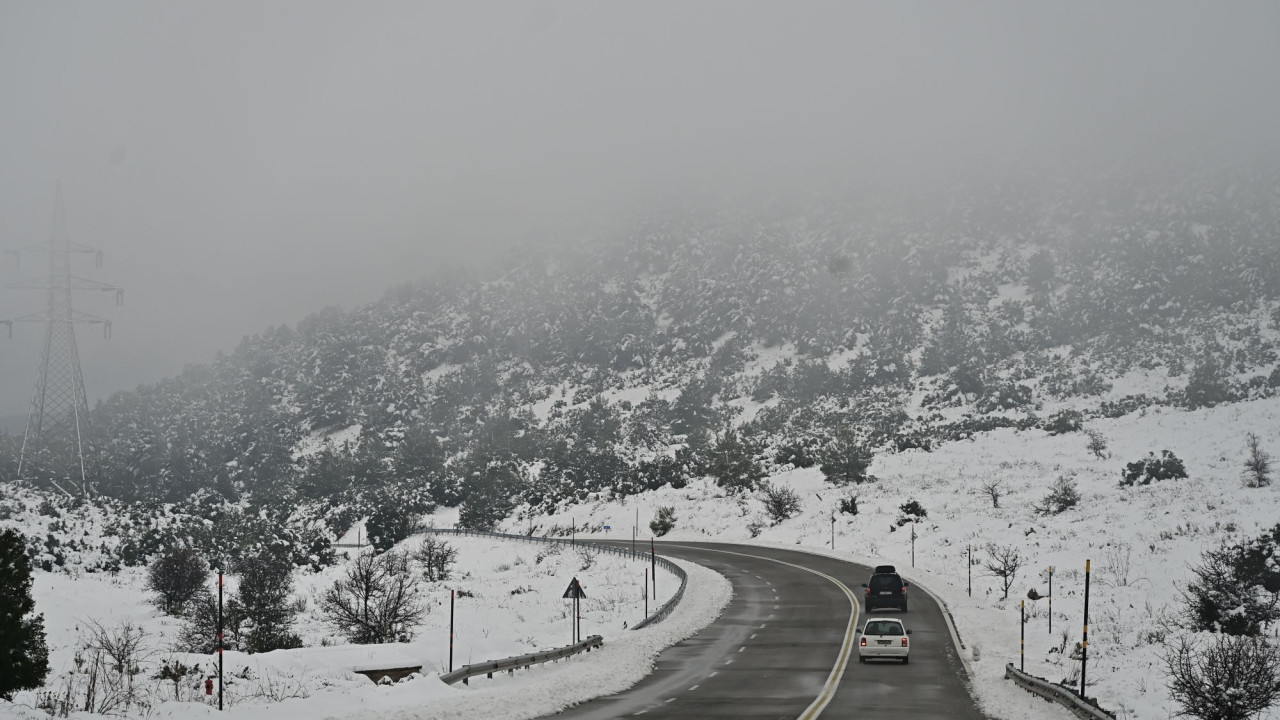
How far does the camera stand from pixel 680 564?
5806cm

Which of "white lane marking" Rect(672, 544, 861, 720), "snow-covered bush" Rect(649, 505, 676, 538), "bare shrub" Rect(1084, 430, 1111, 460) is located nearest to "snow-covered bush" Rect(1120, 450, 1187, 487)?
"bare shrub" Rect(1084, 430, 1111, 460)

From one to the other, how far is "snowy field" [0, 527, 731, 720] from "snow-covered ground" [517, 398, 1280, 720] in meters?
9.44

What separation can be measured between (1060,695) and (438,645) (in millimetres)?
14739

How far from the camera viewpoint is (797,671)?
1001 inches

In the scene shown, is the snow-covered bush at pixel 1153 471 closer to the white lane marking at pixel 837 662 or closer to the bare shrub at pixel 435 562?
the white lane marking at pixel 837 662

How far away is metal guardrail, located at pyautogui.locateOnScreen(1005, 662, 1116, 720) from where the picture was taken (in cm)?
1742

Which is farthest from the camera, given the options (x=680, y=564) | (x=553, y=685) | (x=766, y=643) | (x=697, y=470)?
(x=697, y=470)

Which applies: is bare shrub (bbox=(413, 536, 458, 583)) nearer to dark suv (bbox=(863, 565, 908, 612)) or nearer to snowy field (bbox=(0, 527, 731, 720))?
snowy field (bbox=(0, 527, 731, 720))

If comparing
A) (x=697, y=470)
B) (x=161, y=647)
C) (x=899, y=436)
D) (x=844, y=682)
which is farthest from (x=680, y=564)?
(x=899, y=436)

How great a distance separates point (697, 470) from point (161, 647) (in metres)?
86.0

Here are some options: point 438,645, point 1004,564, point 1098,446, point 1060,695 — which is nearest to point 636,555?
point 1004,564

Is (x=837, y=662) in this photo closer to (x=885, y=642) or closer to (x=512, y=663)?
(x=885, y=642)

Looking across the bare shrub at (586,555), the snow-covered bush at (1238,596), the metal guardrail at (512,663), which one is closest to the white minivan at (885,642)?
the metal guardrail at (512,663)

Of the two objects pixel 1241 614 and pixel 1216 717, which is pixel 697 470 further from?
pixel 1216 717
